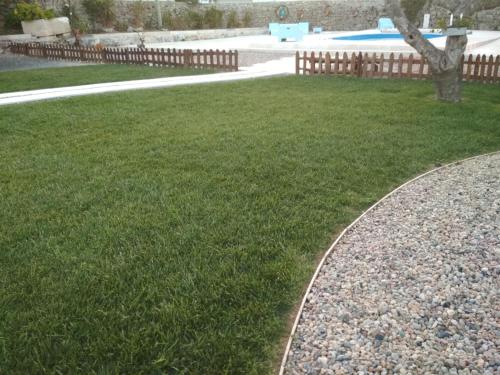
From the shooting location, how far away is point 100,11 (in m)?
28.6

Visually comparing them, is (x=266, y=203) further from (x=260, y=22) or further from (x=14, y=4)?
(x=260, y=22)

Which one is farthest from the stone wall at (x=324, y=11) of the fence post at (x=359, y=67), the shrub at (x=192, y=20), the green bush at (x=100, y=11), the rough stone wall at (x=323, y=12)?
the fence post at (x=359, y=67)

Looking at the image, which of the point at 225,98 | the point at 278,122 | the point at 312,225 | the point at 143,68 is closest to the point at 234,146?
the point at 278,122

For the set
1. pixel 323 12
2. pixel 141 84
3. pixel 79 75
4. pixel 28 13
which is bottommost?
pixel 141 84

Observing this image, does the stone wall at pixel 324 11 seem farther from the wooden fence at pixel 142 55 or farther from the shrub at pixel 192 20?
the wooden fence at pixel 142 55

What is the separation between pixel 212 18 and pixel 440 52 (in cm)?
3016

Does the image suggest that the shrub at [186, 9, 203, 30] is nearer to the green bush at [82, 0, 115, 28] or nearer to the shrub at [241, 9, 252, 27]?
the shrub at [241, 9, 252, 27]

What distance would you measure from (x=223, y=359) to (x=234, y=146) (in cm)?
402

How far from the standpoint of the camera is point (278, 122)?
7.39m

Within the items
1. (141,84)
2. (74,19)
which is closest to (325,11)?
(74,19)

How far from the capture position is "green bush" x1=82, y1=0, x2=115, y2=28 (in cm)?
2814

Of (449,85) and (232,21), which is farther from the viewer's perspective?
(232,21)

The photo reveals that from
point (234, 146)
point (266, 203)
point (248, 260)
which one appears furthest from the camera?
point (234, 146)

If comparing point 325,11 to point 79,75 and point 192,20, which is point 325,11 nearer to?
point 192,20
